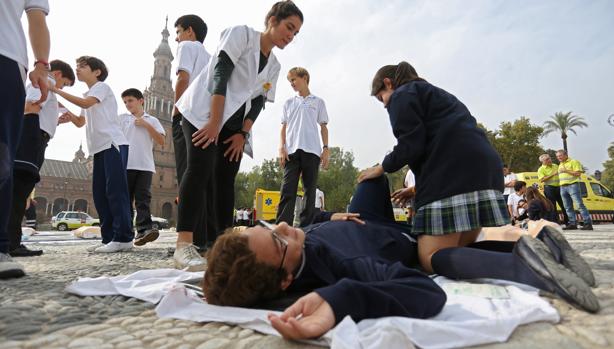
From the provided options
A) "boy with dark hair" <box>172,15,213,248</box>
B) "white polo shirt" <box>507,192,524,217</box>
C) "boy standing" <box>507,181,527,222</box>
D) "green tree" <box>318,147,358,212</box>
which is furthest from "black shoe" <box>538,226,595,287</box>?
"green tree" <box>318,147,358,212</box>

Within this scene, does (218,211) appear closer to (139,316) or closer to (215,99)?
(215,99)

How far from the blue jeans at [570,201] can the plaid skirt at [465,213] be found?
9.20 meters

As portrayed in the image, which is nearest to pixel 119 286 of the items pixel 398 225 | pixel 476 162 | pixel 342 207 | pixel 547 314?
pixel 398 225

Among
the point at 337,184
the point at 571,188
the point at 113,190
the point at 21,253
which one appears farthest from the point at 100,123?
the point at 337,184

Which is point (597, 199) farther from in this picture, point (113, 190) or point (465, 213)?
point (113, 190)

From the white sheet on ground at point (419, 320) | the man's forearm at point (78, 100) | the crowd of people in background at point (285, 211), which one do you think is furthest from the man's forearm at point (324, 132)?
the white sheet on ground at point (419, 320)

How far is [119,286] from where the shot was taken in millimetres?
2227

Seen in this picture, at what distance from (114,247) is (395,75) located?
4.13m

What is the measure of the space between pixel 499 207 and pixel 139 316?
220 cm

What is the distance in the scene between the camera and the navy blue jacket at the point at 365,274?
139 cm

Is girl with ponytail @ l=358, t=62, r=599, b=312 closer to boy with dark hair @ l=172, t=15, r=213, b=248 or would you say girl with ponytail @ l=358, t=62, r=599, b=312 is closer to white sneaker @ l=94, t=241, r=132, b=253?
boy with dark hair @ l=172, t=15, r=213, b=248

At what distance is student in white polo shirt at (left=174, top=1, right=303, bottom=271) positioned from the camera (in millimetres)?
3162

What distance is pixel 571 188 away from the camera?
9734 mm

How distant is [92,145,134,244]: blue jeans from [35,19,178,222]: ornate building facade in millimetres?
64262
